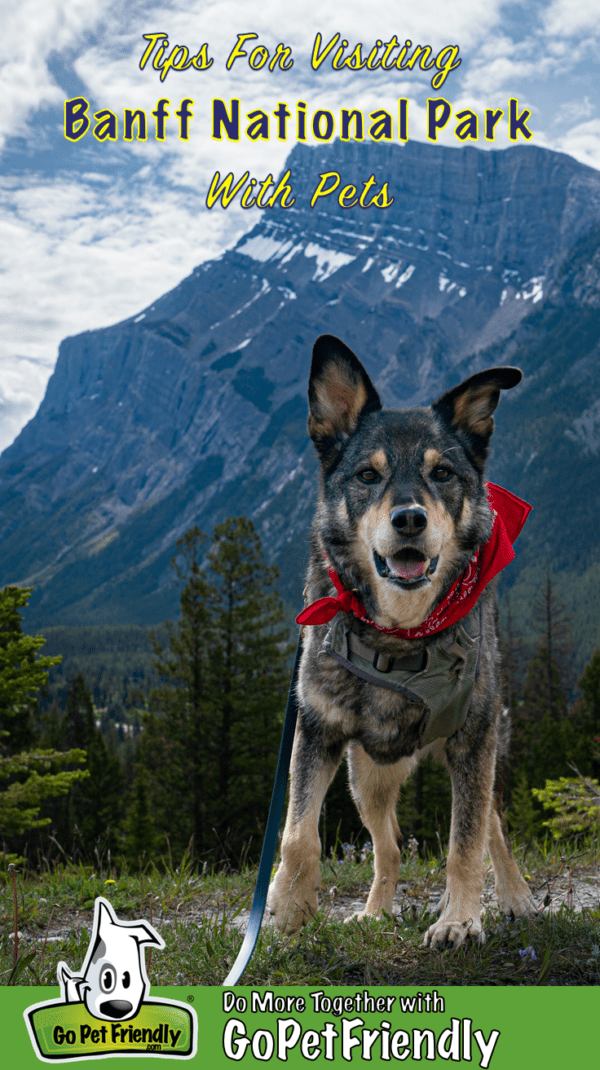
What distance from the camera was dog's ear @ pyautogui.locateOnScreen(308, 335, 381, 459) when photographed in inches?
155

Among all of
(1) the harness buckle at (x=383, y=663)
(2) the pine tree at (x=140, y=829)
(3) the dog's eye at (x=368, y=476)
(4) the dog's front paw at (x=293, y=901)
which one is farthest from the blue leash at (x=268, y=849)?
(2) the pine tree at (x=140, y=829)

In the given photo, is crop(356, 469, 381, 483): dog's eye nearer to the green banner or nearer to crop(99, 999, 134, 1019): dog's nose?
the green banner

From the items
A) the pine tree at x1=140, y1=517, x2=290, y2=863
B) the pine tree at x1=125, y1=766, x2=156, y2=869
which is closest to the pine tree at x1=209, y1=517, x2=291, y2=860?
the pine tree at x1=140, y1=517, x2=290, y2=863

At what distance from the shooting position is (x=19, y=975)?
3.62m

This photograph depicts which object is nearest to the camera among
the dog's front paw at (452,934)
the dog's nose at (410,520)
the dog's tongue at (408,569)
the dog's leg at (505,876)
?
the dog's nose at (410,520)

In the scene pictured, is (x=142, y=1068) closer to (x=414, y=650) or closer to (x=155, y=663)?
(x=414, y=650)

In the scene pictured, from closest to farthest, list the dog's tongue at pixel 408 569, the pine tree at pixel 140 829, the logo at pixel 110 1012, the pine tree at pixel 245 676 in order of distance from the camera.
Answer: the logo at pixel 110 1012, the dog's tongue at pixel 408 569, the pine tree at pixel 245 676, the pine tree at pixel 140 829

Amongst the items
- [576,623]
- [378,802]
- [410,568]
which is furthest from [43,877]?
[576,623]

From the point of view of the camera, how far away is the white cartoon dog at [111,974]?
2756 millimetres

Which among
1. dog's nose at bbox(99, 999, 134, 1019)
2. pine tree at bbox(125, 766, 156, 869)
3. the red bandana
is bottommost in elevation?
pine tree at bbox(125, 766, 156, 869)

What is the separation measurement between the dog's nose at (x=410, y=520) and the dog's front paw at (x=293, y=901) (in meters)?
2.02

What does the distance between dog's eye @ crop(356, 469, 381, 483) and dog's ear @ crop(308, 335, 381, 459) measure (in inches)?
14.4

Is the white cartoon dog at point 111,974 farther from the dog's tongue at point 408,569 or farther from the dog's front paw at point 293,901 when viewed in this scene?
the dog's tongue at point 408,569

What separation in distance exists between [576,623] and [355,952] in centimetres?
18981
